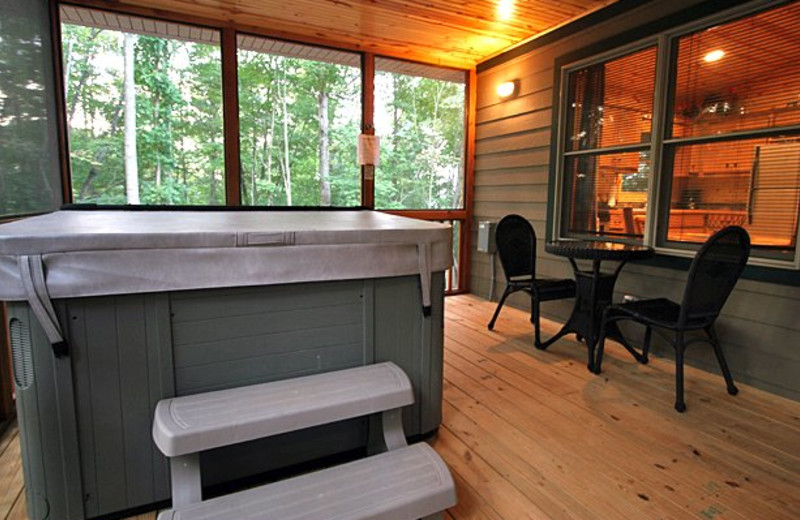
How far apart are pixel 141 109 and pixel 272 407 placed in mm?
3271

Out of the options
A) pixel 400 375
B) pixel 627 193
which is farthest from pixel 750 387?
pixel 400 375

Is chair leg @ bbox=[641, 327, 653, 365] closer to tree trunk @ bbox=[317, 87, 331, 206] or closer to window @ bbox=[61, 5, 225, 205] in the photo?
tree trunk @ bbox=[317, 87, 331, 206]

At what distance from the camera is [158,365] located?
4.65 feet

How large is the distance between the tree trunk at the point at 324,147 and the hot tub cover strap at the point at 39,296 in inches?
127

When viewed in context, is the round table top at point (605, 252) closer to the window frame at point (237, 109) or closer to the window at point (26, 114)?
the window frame at point (237, 109)

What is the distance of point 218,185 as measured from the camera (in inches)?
153

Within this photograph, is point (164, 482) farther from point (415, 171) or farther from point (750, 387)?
point (415, 171)

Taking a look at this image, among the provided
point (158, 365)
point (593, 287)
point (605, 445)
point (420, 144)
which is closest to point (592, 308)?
point (593, 287)

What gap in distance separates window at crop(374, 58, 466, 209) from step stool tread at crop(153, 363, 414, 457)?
3.19 metres

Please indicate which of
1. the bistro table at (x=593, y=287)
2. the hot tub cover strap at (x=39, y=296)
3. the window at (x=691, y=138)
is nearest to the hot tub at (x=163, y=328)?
the hot tub cover strap at (x=39, y=296)

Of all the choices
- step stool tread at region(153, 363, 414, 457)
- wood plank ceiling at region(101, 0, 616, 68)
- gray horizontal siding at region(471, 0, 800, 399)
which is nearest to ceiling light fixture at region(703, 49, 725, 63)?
gray horizontal siding at region(471, 0, 800, 399)

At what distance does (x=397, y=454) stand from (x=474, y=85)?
173 inches

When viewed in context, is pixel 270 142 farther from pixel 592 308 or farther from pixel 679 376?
pixel 679 376

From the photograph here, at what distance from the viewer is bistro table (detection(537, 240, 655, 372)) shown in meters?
2.77
